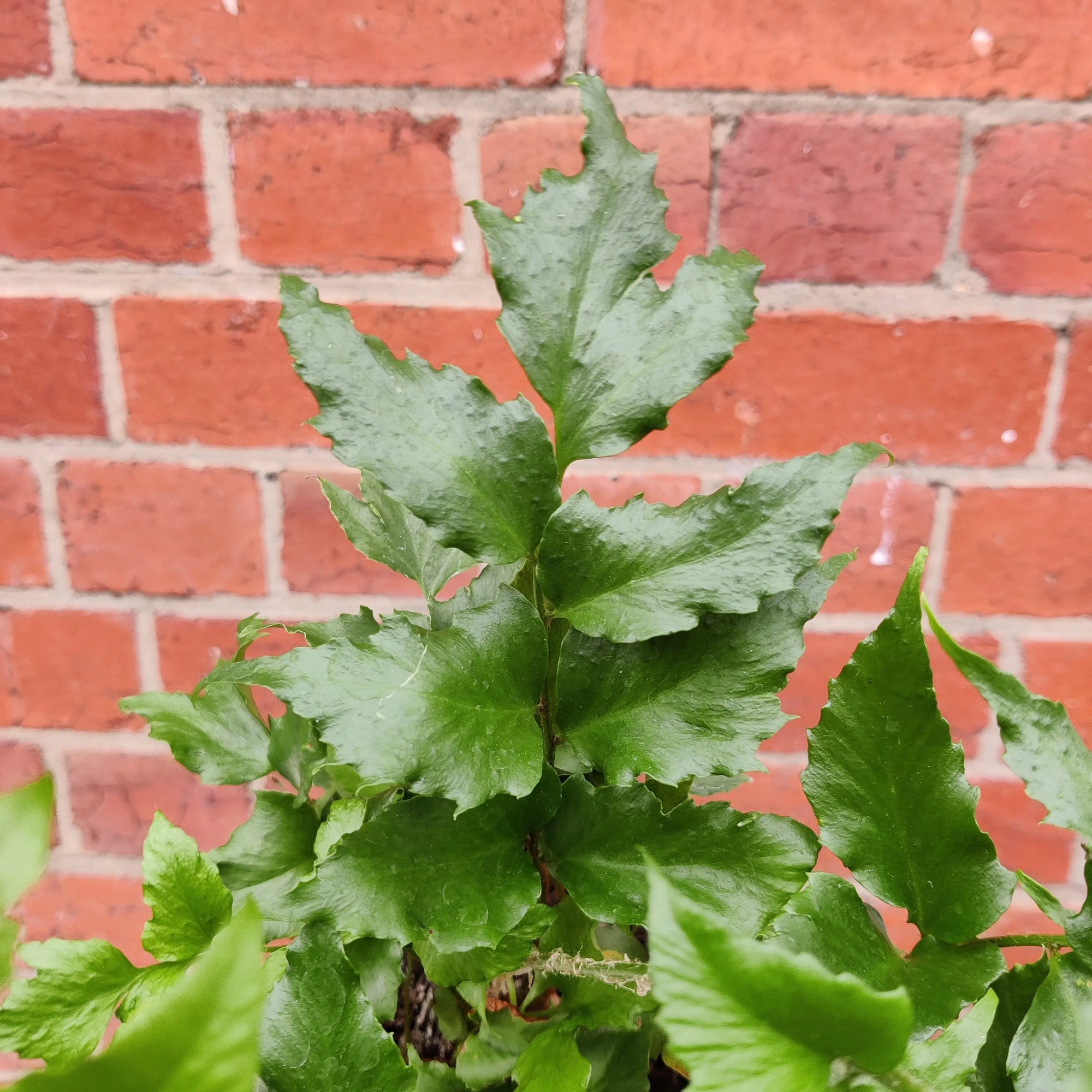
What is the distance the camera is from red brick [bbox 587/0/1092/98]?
0.44 meters

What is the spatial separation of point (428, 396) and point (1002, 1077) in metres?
0.19

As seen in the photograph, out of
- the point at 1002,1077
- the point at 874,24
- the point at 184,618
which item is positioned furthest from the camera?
the point at 184,618

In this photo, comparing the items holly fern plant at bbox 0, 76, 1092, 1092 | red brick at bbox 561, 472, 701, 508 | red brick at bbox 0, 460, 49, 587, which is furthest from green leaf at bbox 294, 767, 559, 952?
red brick at bbox 0, 460, 49, 587

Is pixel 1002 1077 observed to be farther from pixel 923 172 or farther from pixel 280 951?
pixel 923 172

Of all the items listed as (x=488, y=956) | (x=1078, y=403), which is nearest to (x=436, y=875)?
(x=488, y=956)

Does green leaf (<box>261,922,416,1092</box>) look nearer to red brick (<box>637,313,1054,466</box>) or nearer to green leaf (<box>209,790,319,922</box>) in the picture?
green leaf (<box>209,790,319,922</box>)

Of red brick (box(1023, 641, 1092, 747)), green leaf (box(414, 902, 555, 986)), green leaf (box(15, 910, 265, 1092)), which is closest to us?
green leaf (box(15, 910, 265, 1092))

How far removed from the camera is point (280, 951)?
0.78 ft

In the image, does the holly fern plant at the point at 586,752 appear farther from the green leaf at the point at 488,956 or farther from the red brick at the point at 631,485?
the red brick at the point at 631,485

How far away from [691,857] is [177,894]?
13 cm

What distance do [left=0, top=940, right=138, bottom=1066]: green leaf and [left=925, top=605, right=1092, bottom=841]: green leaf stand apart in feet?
0.69

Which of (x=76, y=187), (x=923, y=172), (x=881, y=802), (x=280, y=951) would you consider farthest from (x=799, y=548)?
(x=76, y=187)

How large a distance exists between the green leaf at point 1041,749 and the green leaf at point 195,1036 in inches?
5.6

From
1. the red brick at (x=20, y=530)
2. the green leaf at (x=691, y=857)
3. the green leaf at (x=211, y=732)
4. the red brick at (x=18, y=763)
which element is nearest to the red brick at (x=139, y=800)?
the red brick at (x=18, y=763)
